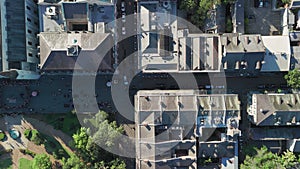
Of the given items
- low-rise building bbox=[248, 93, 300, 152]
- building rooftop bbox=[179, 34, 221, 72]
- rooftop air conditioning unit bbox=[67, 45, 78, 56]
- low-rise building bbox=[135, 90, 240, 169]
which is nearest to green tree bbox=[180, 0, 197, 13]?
building rooftop bbox=[179, 34, 221, 72]

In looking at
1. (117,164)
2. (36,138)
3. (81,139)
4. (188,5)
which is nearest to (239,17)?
(188,5)

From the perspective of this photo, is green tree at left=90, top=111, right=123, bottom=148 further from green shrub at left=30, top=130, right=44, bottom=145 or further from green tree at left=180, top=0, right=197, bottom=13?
green tree at left=180, top=0, right=197, bottom=13

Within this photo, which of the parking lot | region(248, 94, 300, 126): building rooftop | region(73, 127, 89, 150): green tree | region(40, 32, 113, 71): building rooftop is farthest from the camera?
the parking lot

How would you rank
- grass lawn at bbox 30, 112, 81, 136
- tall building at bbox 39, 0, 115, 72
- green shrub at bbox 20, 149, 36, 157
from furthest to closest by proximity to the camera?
green shrub at bbox 20, 149, 36, 157 → grass lawn at bbox 30, 112, 81, 136 → tall building at bbox 39, 0, 115, 72

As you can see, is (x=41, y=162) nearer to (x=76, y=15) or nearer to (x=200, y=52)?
(x=76, y=15)

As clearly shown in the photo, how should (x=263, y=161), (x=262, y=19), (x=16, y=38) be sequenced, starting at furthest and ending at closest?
(x=262, y=19), (x=263, y=161), (x=16, y=38)

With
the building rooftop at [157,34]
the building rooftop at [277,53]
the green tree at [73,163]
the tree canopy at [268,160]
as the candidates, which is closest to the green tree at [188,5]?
the building rooftop at [157,34]

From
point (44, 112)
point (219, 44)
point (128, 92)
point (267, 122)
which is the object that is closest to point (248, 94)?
point (267, 122)
